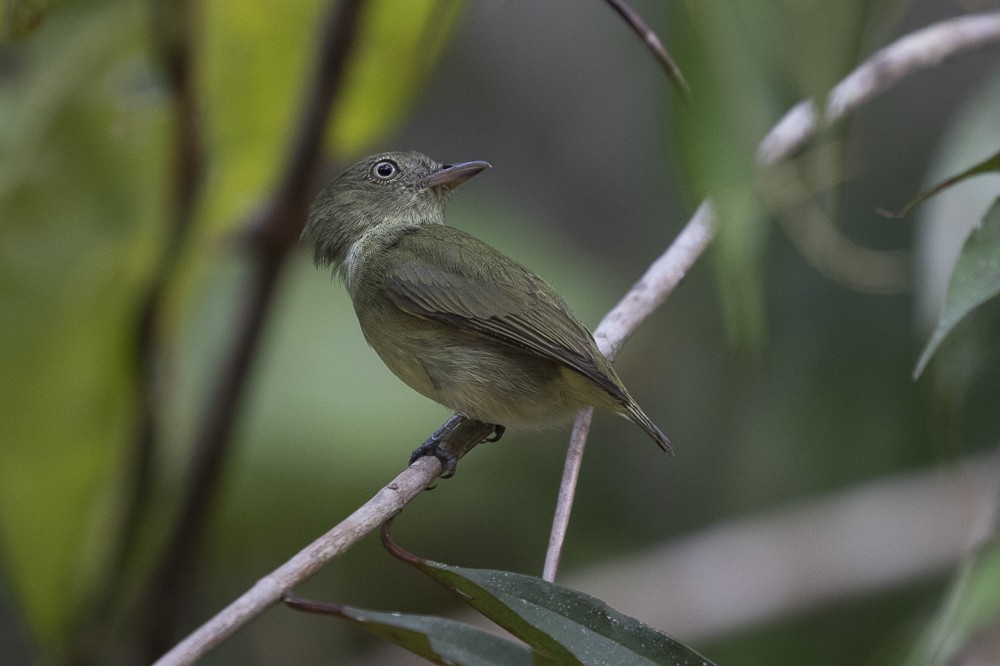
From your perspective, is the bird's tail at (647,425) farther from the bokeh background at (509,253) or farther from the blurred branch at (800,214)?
the blurred branch at (800,214)

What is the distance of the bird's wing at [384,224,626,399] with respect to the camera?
2785 mm

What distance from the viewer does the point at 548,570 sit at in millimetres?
2078

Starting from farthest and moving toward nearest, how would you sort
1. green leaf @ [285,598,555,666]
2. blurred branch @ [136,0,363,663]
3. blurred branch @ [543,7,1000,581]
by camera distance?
blurred branch @ [136,0,363,663] < blurred branch @ [543,7,1000,581] < green leaf @ [285,598,555,666]

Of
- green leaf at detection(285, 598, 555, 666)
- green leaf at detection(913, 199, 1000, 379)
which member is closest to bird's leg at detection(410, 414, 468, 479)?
green leaf at detection(285, 598, 555, 666)

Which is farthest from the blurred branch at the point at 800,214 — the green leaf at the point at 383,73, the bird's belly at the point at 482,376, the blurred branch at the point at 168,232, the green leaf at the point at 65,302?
the green leaf at the point at 65,302

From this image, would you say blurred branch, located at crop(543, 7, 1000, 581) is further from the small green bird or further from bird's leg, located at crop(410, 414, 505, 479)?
bird's leg, located at crop(410, 414, 505, 479)

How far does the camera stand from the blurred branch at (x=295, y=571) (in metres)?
1.82

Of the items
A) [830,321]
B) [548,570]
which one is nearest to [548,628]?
[548,570]

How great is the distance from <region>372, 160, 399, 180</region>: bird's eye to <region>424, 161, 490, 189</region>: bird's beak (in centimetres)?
13

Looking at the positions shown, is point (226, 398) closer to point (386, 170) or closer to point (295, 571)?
point (386, 170)

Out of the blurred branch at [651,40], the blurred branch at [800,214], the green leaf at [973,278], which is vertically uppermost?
the blurred branch at [800,214]

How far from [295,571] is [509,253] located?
3.01 m

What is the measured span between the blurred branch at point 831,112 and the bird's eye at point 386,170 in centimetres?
128

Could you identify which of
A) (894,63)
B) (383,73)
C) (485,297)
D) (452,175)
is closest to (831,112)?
(894,63)
